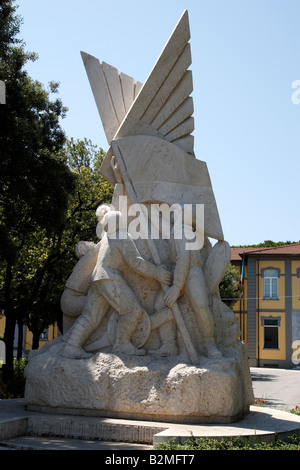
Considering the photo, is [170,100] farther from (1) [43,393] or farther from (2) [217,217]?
(1) [43,393]

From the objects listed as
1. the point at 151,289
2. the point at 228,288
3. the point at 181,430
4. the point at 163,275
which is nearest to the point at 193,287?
the point at 163,275

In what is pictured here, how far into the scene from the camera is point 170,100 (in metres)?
7.65

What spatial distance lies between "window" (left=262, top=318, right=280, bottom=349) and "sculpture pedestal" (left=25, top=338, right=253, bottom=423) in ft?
82.8

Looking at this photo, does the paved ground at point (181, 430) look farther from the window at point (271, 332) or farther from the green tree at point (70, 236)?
the window at point (271, 332)

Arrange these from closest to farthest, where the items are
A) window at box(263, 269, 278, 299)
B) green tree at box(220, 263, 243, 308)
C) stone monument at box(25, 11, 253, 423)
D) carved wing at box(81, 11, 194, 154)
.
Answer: stone monument at box(25, 11, 253, 423)
carved wing at box(81, 11, 194, 154)
green tree at box(220, 263, 243, 308)
window at box(263, 269, 278, 299)

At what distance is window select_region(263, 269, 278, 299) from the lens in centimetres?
3159

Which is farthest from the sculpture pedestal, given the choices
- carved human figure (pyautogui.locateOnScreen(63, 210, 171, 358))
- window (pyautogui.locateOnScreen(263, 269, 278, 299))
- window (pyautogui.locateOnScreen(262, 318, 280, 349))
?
window (pyautogui.locateOnScreen(263, 269, 278, 299))

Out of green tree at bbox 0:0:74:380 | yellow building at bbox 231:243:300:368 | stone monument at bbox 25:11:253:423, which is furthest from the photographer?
yellow building at bbox 231:243:300:368

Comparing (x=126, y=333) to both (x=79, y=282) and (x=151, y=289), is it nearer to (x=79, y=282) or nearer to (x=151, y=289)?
(x=151, y=289)

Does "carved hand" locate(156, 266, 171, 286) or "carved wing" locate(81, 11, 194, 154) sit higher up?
"carved wing" locate(81, 11, 194, 154)

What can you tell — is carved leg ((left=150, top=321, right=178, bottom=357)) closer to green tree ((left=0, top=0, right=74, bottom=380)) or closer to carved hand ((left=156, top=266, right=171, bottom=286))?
carved hand ((left=156, top=266, right=171, bottom=286))

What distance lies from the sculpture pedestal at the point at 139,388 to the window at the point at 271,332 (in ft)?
82.8

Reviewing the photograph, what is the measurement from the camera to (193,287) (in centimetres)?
660

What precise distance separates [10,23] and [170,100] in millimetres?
5472
